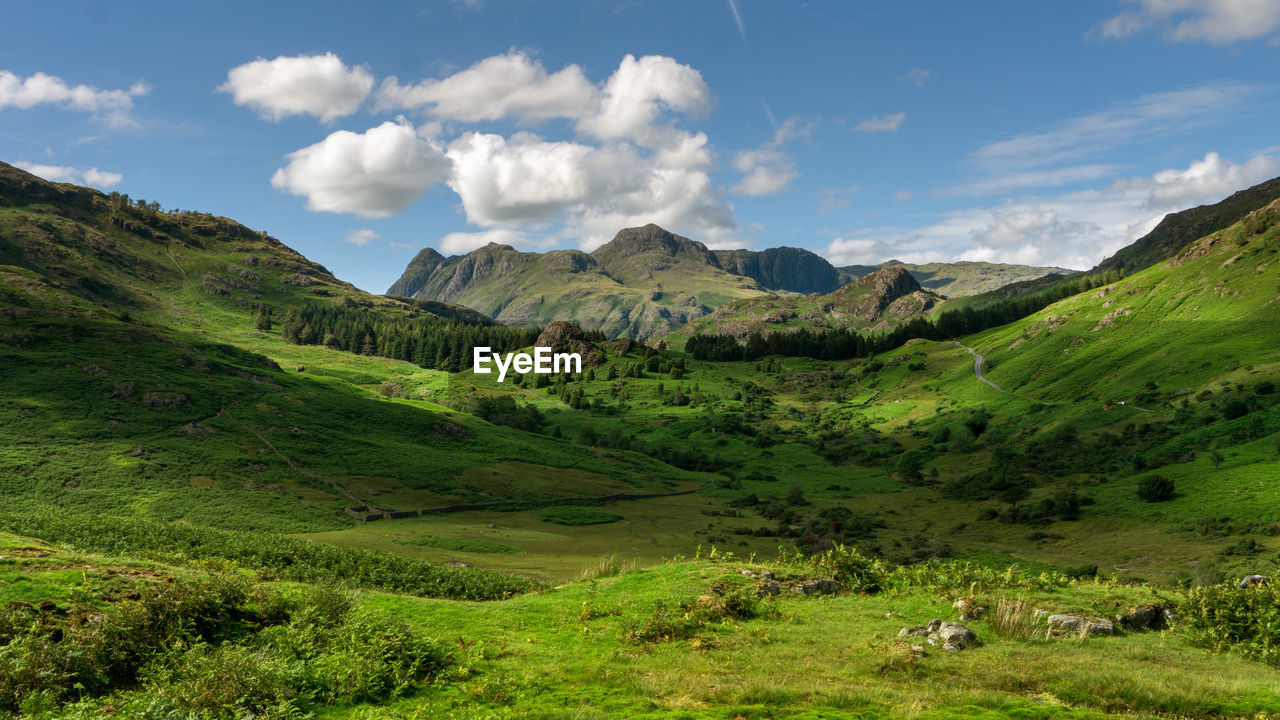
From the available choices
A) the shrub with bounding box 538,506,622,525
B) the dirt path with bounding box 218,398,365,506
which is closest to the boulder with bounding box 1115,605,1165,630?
the shrub with bounding box 538,506,622,525

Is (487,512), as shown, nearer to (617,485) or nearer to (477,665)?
(617,485)

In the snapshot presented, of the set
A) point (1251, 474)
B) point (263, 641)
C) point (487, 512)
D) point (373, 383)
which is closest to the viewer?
point (263, 641)

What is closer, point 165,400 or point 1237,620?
point 1237,620

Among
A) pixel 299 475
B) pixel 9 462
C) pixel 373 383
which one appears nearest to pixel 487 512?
pixel 299 475

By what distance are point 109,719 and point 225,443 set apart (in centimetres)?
8059

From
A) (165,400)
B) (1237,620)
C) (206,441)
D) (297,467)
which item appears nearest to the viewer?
(1237,620)

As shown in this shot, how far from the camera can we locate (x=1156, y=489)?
69.2m

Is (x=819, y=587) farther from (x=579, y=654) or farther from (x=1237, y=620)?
(x=1237, y=620)

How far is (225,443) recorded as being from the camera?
255ft

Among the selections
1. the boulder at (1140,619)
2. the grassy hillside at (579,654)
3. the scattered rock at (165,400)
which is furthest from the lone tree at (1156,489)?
the scattered rock at (165,400)

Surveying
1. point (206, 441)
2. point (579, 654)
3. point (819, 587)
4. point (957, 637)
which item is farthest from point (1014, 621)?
point (206, 441)

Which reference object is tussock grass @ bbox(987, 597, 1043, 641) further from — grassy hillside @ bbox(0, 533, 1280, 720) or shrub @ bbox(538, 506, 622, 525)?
shrub @ bbox(538, 506, 622, 525)

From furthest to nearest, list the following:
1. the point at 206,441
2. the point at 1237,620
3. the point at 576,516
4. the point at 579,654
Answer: the point at 576,516, the point at 206,441, the point at 1237,620, the point at 579,654

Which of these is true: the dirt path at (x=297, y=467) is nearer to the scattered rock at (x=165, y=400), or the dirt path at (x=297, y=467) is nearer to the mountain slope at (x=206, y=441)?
the mountain slope at (x=206, y=441)
